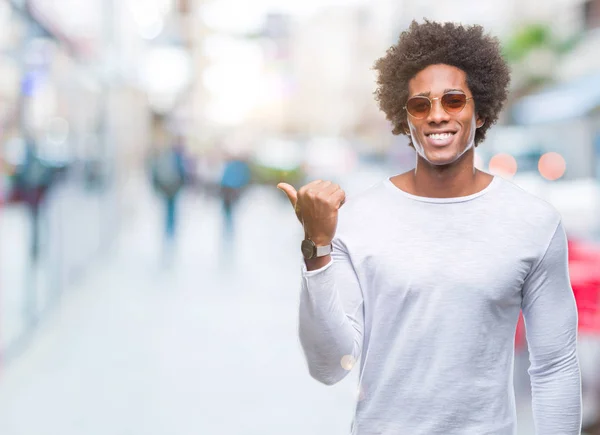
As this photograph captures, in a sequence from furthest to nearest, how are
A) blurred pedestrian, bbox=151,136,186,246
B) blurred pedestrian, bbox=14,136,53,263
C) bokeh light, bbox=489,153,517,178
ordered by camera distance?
bokeh light, bbox=489,153,517,178
blurred pedestrian, bbox=151,136,186,246
blurred pedestrian, bbox=14,136,53,263

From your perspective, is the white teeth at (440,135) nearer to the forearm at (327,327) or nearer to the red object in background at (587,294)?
the forearm at (327,327)

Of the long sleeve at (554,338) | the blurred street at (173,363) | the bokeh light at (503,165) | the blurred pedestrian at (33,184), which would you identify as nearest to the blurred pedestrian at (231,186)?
the blurred street at (173,363)

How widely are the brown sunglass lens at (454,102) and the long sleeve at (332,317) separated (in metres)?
0.38

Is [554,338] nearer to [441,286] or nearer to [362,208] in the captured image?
[441,286]

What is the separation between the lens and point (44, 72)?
9.40 metres

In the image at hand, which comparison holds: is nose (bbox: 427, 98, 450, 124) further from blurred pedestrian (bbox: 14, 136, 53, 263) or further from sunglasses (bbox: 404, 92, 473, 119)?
blurred pedestrian (bbox: 14, 136, 53, 263)

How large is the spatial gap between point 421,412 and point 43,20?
8.03 m

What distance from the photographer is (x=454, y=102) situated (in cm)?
208

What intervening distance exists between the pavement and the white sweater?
342 centimetres

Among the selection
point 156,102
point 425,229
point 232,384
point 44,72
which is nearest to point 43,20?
point 44,72

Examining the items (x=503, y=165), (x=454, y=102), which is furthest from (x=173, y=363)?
(x=503, y=165)

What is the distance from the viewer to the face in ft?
6.75

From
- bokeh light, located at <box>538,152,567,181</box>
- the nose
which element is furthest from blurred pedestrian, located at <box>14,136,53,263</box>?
bokeh light, located at <box>538,152,567,181</box>

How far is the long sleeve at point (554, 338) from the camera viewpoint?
6.66 feet
